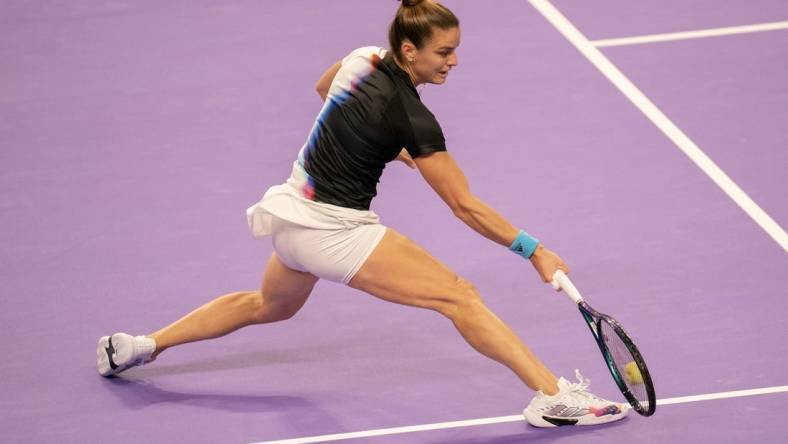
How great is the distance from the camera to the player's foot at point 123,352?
250 inches

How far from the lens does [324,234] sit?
5781 mm

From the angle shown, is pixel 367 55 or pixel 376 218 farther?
pixel 376 218

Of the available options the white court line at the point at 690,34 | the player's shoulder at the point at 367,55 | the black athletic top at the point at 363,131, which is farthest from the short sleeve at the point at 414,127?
the white court line at the point at 690,34

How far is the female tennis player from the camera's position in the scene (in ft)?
18.5

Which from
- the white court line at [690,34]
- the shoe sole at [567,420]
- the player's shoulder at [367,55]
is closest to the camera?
the player's shoulder at [367,55]

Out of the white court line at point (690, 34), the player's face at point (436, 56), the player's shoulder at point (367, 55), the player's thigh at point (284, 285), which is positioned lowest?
the player's thigh at point (284, 285)

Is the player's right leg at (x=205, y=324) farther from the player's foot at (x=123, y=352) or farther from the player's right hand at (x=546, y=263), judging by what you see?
the player's right hand at (x=546, y=263)

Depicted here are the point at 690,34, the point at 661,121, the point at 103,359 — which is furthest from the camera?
the point at 690,34

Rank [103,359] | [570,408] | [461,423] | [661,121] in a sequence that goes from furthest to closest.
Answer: [661,121]
[103,359]
[461,423]
[570,408]

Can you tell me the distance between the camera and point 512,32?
9.87m

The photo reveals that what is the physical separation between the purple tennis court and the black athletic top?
3.31 feet

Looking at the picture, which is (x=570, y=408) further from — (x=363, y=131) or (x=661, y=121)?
(x=661, y=121)

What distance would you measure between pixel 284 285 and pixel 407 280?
0.62 m

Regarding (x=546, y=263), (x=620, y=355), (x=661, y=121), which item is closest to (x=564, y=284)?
(x=546, y=263)
